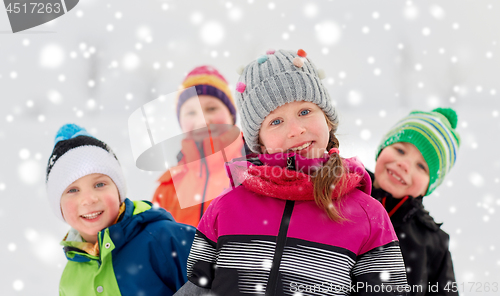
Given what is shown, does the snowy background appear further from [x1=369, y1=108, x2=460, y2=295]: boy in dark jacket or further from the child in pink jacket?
the child in pink jacket

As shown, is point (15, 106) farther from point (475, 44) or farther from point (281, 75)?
point (475, 44)

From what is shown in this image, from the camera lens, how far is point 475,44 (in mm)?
3736

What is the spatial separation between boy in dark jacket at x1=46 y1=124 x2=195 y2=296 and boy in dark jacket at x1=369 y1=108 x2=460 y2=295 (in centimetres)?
97

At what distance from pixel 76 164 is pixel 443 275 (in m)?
1.70

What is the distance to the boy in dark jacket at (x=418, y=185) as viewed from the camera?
5.42ft

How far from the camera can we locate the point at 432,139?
1.86m

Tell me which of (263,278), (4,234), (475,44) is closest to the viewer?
(263,278)

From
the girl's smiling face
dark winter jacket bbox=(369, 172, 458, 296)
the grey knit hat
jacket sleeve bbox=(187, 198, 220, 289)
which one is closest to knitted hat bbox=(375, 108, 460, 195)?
dark winter jacket bbox=(369, 172, 458, 296)

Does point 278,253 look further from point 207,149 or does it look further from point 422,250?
point 207,149

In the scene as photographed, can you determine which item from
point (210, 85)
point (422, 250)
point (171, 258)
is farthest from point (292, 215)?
point (210, 85)

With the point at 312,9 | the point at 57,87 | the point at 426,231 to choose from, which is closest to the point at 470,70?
the point at 312,9

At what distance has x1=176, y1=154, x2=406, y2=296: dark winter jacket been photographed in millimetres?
1079

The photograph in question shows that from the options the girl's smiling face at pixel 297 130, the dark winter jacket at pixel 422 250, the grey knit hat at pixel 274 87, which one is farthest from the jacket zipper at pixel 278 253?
the dark winter jacket at pixel 422 250

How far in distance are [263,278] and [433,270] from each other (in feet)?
3.25
